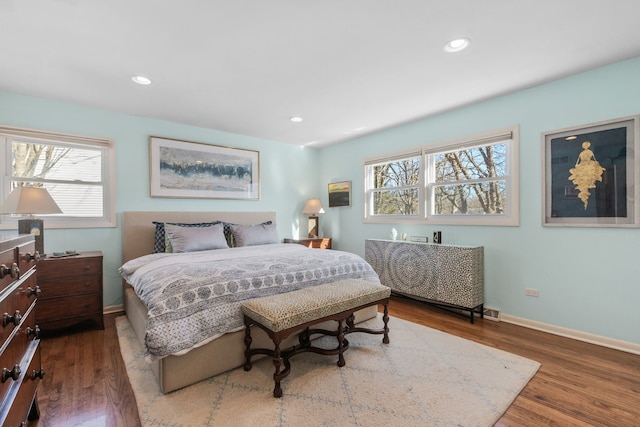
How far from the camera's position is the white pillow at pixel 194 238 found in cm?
326

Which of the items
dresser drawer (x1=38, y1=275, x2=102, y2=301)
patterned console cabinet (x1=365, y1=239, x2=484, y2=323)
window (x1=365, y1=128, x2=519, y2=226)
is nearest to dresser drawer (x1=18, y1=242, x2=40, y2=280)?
dresser drawer (x1=38, y1=275, x2=102, y2=301)

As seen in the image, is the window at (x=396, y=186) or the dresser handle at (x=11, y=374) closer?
the dresser handle at (x=11, y=374)

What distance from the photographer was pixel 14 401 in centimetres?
104

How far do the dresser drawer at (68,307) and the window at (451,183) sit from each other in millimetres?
3573

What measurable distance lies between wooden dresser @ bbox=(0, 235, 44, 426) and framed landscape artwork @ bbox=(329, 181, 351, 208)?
158 inches

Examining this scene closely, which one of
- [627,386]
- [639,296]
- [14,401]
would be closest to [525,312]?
[639,296]

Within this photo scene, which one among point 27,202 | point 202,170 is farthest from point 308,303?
point 202,170

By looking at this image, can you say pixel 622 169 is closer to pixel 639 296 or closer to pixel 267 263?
pixel 639 296

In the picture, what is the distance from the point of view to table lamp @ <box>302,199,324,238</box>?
16.6 ft

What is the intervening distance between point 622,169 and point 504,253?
1193 millimetres

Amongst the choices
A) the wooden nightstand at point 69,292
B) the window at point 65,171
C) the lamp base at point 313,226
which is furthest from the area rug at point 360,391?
the lamp base at point 313,226

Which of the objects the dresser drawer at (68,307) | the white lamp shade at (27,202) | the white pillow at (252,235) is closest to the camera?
the white lamp shade at (27,202)

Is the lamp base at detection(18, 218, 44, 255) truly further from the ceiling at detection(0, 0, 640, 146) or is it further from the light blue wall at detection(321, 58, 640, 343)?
the light blue wall at detection(321, 58, 640, 343)

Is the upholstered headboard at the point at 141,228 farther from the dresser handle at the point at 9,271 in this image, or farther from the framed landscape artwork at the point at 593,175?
the framed landscape artwork at the point at 593,175
